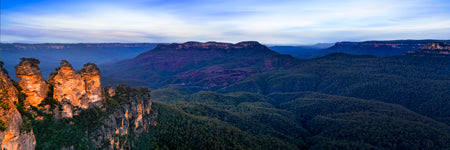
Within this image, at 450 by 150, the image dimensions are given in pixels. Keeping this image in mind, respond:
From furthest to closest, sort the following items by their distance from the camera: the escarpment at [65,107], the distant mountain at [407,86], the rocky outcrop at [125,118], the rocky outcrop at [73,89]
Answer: the distant mountain at [407,86], the rocky outcrop at [125,118], the rocky outcrop at [73,89], the escarpment at [65,107]

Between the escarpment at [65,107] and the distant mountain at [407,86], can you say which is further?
the distant mountain at [407,86]

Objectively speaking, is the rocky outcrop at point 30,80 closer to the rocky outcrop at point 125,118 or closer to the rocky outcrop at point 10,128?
the rocky outcrop at point 10,128

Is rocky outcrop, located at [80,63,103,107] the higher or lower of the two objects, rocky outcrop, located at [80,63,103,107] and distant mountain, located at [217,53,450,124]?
the higher

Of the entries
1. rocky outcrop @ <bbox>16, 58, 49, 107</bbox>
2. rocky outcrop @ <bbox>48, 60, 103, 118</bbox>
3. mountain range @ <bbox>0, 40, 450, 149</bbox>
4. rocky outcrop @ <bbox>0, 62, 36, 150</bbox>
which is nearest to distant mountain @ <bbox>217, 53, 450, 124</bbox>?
mountain range @ <bbox>0, 40, 450, 149</bbox>

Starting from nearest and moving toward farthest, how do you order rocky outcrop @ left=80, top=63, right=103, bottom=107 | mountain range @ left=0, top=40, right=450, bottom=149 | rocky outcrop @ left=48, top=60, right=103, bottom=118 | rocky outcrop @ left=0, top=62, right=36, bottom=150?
rocky outcrop @ left=0, top=62, right=36, bottom=150
mountain range @ left=0, top=40, right=450, bottom=149
rocky outcrop @ left=48, top=60, right=103, bottom=118
rocky outcrop @ left=80, top=63, right=103, bottom=107

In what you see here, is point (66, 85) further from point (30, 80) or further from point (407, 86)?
point (407, 86)

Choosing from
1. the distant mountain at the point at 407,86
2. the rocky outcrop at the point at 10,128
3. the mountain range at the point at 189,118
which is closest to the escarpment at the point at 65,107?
the rocky outcrop at the point at 10,128

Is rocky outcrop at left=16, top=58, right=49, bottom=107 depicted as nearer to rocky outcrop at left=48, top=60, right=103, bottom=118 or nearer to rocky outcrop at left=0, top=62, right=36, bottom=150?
rocky outcrop at left=48, top=60, right=103, bottom=118

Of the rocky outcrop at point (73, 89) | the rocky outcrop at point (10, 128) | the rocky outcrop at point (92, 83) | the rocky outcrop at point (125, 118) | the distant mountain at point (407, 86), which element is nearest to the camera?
the rocky outcrop at point (10, 128)
